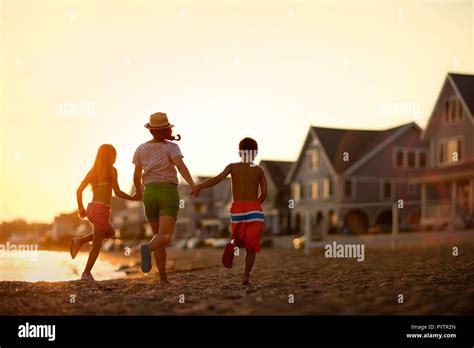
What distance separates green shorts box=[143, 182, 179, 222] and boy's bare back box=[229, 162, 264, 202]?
70 cm

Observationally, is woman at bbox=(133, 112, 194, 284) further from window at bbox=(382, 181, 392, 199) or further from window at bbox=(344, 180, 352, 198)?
window at bbox=(382, 181, 392, 199)

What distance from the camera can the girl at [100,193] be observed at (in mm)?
9570

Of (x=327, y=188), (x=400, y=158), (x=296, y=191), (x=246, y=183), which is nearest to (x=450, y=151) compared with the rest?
(x=400, y=158)

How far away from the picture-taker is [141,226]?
80.9 metres

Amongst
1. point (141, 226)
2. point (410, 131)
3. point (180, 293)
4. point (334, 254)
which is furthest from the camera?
point (141, 226)

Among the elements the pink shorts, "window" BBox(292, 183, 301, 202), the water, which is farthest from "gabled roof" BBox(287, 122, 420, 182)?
the pink shorts

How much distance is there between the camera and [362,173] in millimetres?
46062

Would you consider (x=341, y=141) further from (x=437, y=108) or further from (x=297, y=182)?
(x=437, y=108)

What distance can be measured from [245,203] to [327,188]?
3972 cm

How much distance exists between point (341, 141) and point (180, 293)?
133 ft

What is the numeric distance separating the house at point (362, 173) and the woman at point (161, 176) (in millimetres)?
33749
